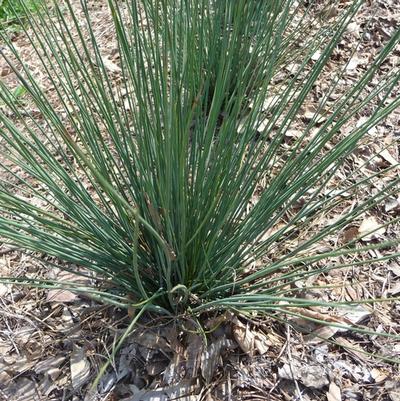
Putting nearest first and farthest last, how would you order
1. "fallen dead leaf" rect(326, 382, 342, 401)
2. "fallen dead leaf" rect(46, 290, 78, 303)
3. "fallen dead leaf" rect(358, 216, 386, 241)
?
"fallen dead leaf" rect(326, 382, 342, 401), "fallen dead leaf" rect(46, 290, 78, 303), "fallen dead leaf" rect(358, 216, 386, 241)

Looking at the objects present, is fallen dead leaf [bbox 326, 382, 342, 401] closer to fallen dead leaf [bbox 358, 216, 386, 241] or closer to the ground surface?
the ground surface

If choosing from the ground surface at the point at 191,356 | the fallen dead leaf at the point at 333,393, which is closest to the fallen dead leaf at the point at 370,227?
the ground surface at the point at 191,356

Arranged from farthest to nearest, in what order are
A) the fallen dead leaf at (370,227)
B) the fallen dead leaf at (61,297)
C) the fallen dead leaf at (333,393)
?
the fallen dead leaf at (370,227) < the fallen dead leaf at (61,297) < the fallen dead leaf at (333,393)

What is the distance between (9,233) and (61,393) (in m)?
0.46

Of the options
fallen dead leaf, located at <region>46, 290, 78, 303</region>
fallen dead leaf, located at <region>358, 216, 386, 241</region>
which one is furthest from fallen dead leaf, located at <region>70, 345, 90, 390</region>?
fallen dead leaf, located at <region>358, 216, 386, 241</region>

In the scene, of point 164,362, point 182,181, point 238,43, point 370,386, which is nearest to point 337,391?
point 370,386

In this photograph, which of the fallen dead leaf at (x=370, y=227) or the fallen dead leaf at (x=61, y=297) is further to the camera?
the fallen dead leaf at (x=370, y=227)

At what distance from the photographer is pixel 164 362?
1.17 m

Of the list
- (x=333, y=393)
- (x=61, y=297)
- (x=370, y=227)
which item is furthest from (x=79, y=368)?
(x=370, y=227)

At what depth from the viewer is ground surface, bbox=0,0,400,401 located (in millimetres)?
1128

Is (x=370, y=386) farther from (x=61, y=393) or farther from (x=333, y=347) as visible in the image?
(x=61, y=393)

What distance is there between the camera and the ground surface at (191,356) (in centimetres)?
113

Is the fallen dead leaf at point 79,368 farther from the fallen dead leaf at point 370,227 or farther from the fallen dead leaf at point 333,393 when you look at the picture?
the fallen dead leaf at point 370,227

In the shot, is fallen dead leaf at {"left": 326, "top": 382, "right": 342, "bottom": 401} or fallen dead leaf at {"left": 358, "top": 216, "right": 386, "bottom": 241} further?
fallen dead leaf at {"left": 358, "top": 216, "right": 386, "bottom": 241}
